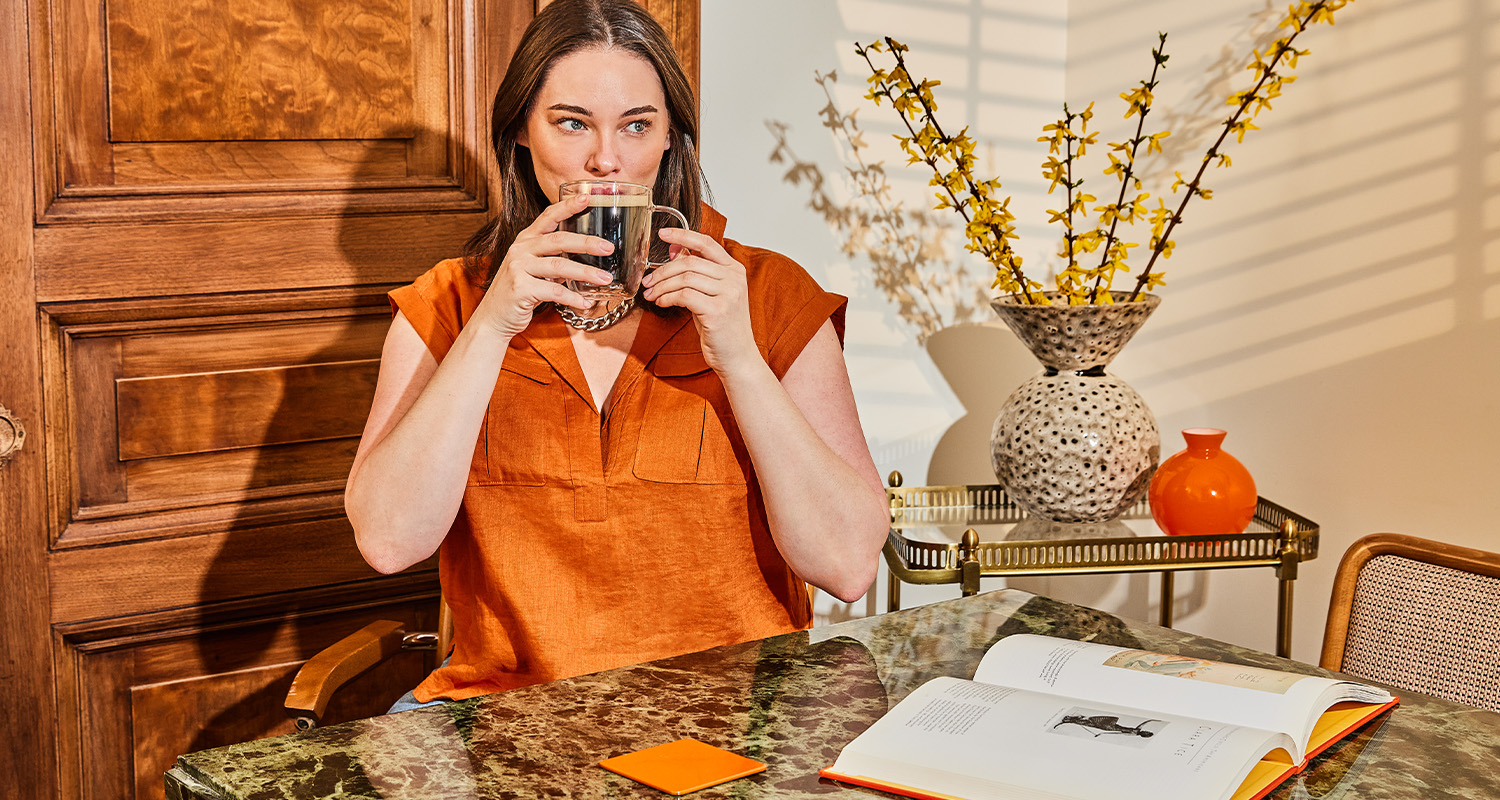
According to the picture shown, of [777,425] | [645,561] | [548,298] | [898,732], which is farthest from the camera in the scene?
[645,561]

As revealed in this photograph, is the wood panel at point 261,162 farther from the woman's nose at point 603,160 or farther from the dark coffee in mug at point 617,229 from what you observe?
the dark coffee in mug at point 617,229

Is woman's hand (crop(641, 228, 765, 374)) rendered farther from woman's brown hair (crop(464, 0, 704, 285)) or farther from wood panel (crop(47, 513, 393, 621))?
wood panel (crop(47, 513, 393, 621))

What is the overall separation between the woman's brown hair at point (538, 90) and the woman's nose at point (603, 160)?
0.40 ft

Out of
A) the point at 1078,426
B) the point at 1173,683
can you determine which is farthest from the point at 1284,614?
the point at 1173,683

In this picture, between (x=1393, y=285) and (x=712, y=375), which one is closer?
(x=712, y=375)

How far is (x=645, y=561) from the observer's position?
1.57 metres

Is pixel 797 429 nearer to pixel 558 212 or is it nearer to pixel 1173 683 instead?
pixel 558 212

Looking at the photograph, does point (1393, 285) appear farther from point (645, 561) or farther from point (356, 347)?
point (356, 347)

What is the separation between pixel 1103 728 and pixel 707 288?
0.61 meters

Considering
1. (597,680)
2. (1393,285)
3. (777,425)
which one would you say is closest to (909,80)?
(1393,285)

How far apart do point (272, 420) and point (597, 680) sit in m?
1.04

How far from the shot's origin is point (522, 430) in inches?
62.7

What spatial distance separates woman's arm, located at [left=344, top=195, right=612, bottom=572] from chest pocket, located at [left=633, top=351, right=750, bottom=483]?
21 centimetres

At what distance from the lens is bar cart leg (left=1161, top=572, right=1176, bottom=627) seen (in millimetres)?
2338
